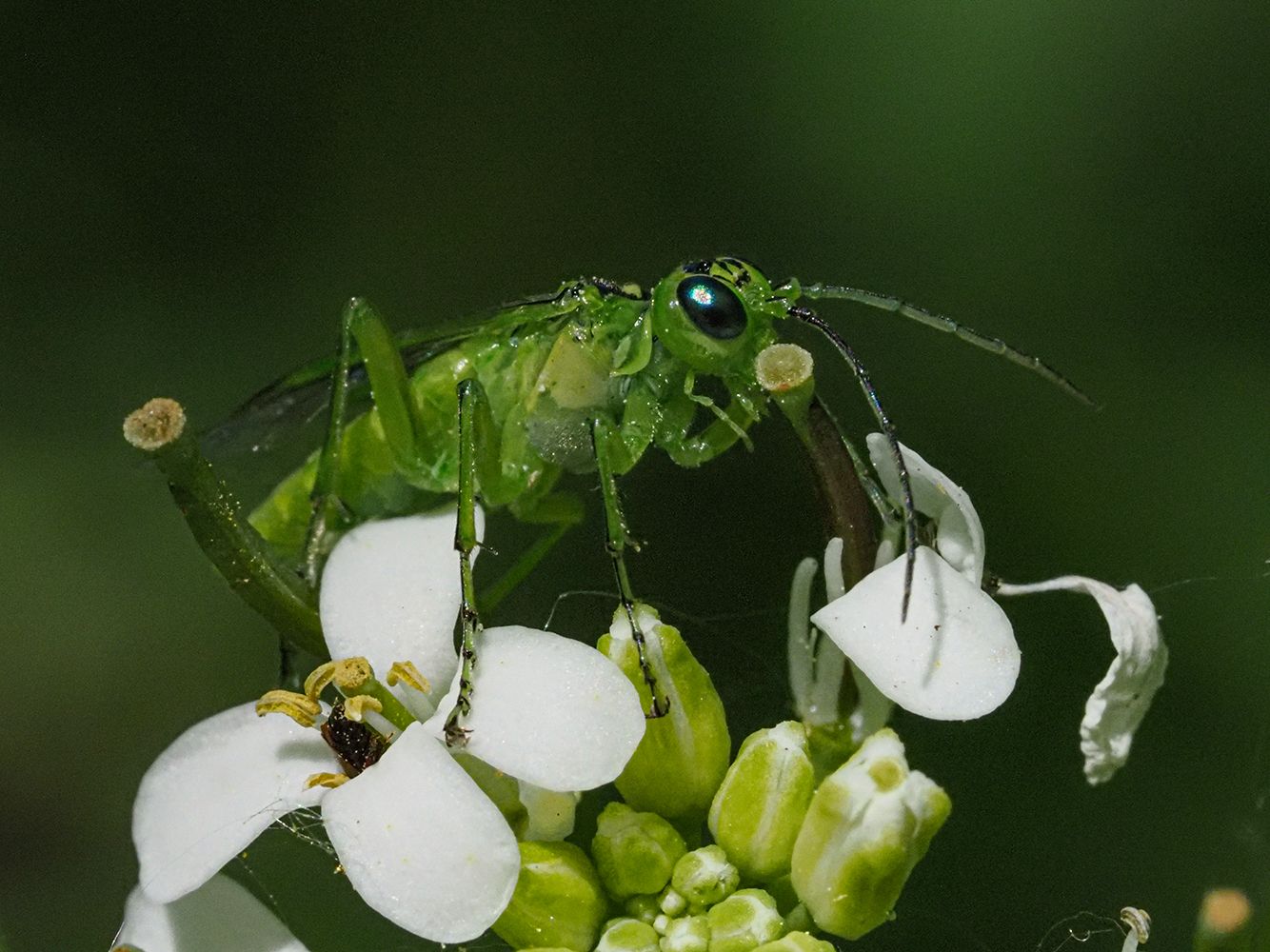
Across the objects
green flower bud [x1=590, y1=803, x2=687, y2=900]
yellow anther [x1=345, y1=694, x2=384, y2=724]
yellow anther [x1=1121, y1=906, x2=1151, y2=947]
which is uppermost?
yellow anther [x1=345, y1=694, x2=384, y2=724]

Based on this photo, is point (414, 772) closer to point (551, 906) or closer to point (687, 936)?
point (551, 906)

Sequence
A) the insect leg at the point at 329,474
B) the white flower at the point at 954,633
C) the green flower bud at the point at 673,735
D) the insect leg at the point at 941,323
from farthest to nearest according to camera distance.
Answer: the insect leg at the point at 329,474 < the insect leg at the point at 941,323 < the green flower bud at the point at 673,735 < the white flower at the point at 954,633

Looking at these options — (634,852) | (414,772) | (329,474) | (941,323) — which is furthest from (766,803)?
(329,474)

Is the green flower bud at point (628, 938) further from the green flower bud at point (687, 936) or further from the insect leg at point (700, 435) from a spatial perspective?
the insect leg at point (700, 435)

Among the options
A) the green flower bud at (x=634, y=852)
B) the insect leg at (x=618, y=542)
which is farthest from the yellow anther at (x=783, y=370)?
the green flower bud at (x=634, y=852)

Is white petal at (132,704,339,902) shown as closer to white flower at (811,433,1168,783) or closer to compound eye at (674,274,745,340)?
white flower at (811,433,1168,783)

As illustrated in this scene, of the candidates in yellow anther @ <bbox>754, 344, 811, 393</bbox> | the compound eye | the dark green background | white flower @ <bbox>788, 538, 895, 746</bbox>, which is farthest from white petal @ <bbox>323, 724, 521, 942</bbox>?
the compound eye
